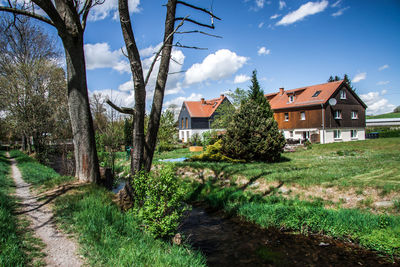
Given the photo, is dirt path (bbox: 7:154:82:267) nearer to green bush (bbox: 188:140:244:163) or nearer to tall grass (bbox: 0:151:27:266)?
tall grass (bbox: 0:151:27:266)

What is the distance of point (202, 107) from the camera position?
1738 inches

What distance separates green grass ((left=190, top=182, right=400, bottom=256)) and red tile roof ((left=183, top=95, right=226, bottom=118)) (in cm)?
3412

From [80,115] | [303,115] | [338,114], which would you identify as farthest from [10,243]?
[338,114]

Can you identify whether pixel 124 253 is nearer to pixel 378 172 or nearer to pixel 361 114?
pixel 378 172

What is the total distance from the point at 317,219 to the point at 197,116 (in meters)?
36.3

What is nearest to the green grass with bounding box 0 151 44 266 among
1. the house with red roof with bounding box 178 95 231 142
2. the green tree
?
the green tree

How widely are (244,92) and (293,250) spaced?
83.5 ft

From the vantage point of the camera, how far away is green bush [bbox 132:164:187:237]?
4.16m

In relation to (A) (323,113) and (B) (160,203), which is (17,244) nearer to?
(B) (160,203)

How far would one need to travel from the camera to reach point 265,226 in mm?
6457

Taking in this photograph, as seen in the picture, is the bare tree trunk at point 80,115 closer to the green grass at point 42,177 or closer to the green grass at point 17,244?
the green grass at point 42,177

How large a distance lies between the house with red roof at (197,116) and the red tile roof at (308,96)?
36.0 feet

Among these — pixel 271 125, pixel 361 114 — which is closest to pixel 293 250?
pixel 271 125

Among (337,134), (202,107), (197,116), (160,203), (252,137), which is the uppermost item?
(202,107)
